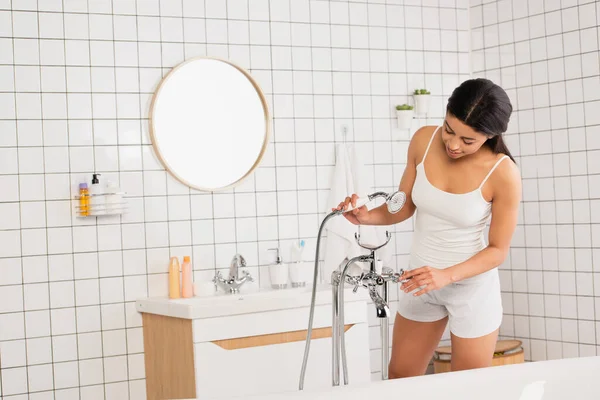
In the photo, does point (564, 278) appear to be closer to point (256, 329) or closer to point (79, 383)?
point (256, 329)

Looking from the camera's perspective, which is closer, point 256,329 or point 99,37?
point 256,329

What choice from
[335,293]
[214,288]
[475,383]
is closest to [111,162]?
[214,288]

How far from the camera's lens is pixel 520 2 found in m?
4.08

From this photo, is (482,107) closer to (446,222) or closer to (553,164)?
(446,222)

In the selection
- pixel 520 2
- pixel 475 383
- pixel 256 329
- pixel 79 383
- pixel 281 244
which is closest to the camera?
pixel 475 383

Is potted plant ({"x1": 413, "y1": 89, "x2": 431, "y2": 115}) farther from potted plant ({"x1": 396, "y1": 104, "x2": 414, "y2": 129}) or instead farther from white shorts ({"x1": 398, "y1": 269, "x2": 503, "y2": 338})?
white shorts ({"x1": 398, "y1": 269, "x2": 503, "y2": 338})

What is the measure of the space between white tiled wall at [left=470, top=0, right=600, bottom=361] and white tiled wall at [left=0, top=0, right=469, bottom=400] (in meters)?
0.74

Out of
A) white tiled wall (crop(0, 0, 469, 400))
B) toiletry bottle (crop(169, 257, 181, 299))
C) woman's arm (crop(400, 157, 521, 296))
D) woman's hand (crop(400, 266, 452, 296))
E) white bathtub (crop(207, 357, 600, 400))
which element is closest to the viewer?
white bathtub (crop(207, 357, 600, 400))

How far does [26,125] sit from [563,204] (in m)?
→ 2.57

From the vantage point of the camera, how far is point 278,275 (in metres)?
3.73

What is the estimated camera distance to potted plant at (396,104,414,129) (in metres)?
4.07

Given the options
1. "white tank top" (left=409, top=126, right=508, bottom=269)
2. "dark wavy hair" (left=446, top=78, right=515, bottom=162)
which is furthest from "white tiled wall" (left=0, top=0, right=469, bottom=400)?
"dark wavy hair" (left=446, top=78, right=515, bottom=162)

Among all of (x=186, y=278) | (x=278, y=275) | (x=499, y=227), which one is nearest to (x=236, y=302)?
(x=186, y=278)

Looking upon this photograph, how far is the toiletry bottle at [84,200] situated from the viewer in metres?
3.38
